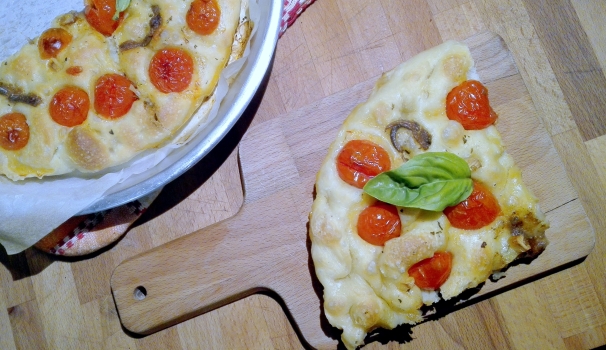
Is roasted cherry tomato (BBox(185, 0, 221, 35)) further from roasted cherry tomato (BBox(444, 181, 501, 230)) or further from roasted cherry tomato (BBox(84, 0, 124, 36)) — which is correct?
roasted cherry tomato (BBox(444, 181, 501, 230))

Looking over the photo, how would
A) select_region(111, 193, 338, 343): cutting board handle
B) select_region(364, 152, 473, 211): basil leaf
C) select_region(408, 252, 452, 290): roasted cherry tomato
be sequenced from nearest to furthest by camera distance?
select_region(364, 152, 473, 211): basil leaf, select_region(408, 252, 452, 290): roasted cherry tomato, select_region(111, 193, 338, 343): cutting board handle

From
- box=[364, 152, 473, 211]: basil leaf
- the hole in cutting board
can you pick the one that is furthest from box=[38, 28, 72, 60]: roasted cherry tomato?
box=[364, 152, 473, 211]: basil leaf

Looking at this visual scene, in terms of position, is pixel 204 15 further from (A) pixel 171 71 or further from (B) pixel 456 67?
(B) pixel 456 67

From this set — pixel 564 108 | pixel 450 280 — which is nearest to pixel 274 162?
pixel 450 280

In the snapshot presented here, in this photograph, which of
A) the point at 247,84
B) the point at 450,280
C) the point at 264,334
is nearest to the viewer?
the point at 450,280

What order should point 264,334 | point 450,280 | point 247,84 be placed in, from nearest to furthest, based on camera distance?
1. point 450,280
2. point 247,84
3. point 264,334

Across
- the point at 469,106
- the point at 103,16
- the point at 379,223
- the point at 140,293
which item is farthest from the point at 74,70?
the point at 469,106

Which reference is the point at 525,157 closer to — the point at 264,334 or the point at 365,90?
the point at 365,90
